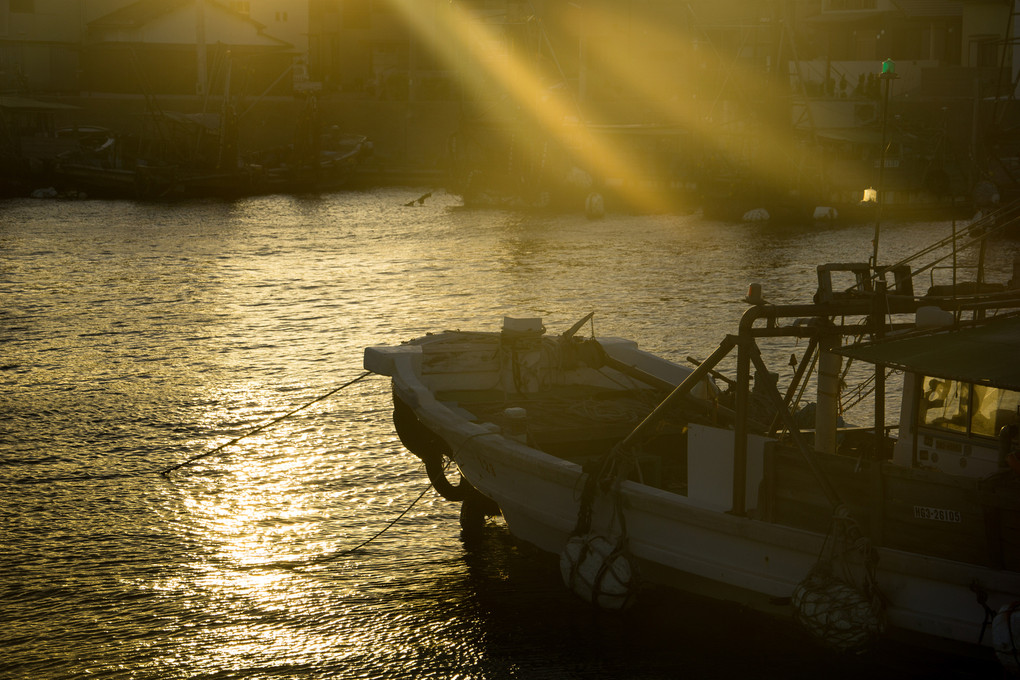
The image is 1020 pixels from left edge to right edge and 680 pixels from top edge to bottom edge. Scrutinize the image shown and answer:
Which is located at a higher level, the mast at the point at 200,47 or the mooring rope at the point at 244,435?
the mast at the point at 200,47

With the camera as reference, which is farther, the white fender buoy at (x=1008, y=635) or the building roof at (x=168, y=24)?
the building roof at (x=168, y=24)

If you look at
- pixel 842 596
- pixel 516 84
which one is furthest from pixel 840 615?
pixel 516 84

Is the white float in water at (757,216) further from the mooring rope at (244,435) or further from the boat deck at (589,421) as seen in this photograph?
the boat deck at (589,421)

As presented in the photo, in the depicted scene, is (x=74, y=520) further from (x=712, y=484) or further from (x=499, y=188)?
(x=499, y=188)

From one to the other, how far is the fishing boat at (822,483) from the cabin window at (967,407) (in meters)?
0.01

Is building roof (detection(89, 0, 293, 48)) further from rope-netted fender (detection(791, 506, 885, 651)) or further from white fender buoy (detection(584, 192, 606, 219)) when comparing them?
rope-netted fender (detection(791, 506, 885, 651))

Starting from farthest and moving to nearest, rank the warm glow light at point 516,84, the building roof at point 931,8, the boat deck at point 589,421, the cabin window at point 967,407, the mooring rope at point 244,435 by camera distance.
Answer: the building roof at point 931,8 → the warm glow light at point 516,84 → the mooring rope at point 244,435 → the boat deck at point 589,421 → the cabin window at point 967,407

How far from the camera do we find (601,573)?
10.1 meters

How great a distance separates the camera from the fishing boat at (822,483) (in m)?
8.64

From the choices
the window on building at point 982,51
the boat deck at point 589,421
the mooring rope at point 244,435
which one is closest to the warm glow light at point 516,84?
the window on building at point 982,51

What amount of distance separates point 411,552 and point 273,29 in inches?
2671

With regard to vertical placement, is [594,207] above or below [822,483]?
above

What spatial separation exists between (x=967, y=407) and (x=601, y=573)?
313cm

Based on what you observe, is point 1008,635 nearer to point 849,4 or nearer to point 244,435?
point 244,435
